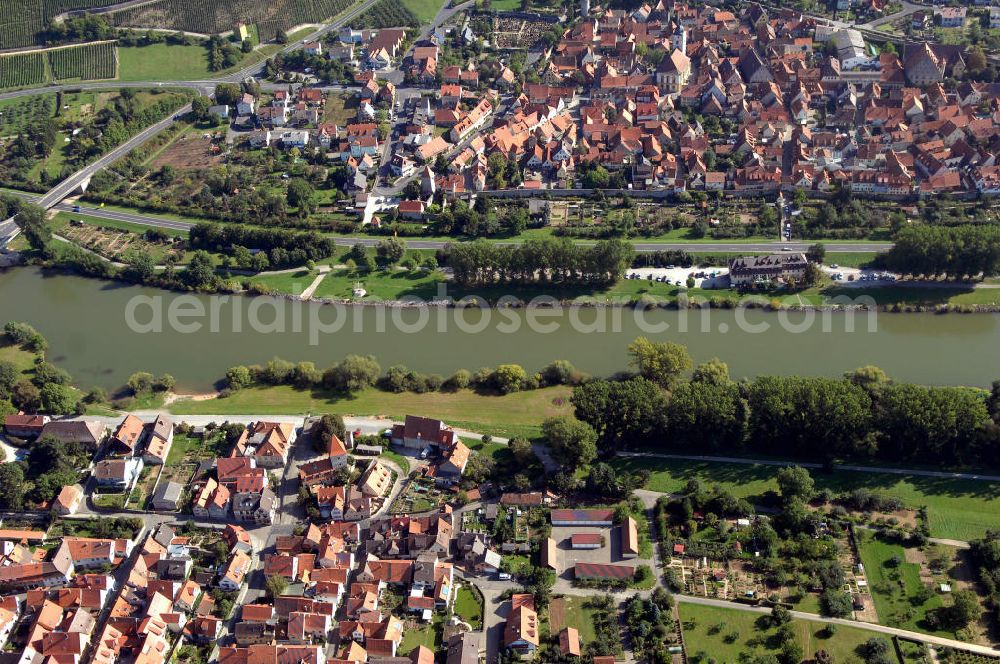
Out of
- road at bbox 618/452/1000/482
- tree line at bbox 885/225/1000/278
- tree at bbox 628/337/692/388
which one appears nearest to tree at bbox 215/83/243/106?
tree at bbox 628/337/692/388

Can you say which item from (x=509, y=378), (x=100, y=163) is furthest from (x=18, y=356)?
(x=509, y=378)

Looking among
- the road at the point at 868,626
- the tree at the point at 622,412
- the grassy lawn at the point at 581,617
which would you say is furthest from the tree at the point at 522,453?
the road at the point at 868,626

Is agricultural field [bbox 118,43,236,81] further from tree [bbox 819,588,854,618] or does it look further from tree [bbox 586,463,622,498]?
tree [bbox 819,588,854,618]

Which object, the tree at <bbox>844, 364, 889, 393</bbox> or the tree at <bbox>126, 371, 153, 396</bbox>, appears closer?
the tree at <bbox>844, 364, 889, 393</bbox>

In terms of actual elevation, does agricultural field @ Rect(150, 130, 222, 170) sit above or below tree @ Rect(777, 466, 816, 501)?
above

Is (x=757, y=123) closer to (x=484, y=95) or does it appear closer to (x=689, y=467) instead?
(x=484, y=95)

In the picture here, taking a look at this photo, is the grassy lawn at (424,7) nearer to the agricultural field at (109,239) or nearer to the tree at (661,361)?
the agricultural field at (109,239)

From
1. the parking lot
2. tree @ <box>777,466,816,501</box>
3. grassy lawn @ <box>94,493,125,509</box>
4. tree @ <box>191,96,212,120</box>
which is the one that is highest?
tree @ <box>191,96,212,120</box>

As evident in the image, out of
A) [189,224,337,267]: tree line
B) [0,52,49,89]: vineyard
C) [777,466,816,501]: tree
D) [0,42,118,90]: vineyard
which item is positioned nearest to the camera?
[777,466,816,501]: tree
